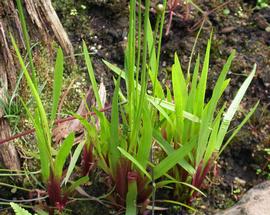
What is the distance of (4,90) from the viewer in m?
1.84

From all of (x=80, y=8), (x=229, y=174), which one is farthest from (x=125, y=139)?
(x=80, y=8)

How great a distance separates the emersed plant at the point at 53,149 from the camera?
152 cm

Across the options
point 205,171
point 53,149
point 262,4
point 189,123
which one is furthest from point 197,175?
point 262,4

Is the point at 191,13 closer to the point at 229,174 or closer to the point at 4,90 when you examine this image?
the point at 229,174

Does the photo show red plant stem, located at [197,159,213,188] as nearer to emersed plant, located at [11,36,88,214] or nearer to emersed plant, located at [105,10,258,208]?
emersed plant, located at [105,10,258,208]

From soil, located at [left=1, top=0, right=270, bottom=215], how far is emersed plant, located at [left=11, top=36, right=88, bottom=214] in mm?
520

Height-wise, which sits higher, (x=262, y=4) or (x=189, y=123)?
(x=262, y=4)

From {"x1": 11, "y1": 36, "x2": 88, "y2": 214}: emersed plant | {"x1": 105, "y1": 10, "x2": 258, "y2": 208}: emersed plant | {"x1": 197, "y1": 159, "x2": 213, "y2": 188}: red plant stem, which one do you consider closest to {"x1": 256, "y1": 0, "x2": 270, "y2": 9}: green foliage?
{"x1": 105, "y1": 10, "x2": 258, "y2": 208}: emersed plant

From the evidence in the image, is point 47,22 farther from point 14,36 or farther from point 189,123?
point 189,123

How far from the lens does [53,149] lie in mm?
1762

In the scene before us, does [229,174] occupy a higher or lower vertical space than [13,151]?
lower

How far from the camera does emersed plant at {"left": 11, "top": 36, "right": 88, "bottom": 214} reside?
1.52m

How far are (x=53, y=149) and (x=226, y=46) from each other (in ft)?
3.13

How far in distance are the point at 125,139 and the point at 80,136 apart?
1.03 ft
